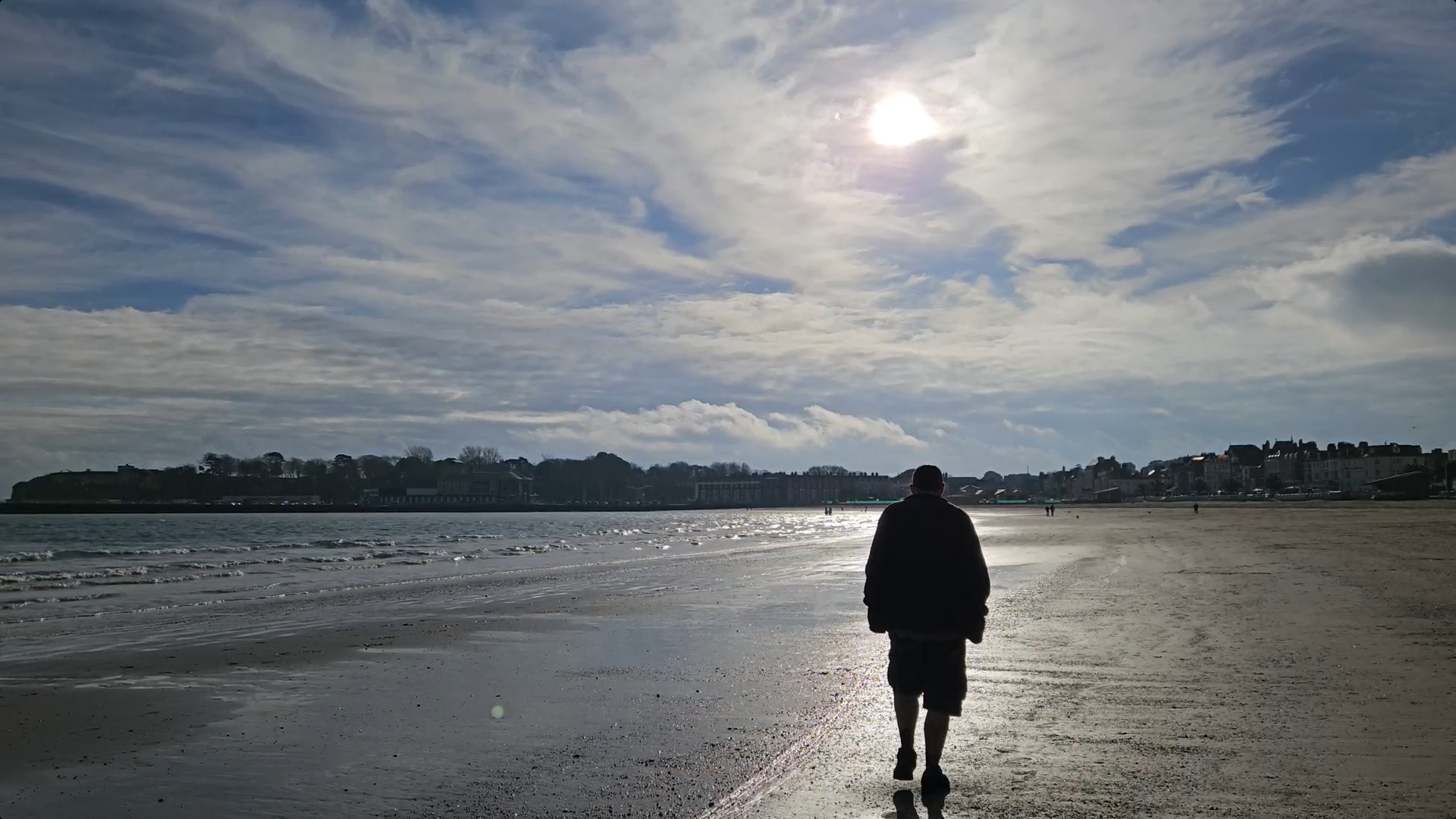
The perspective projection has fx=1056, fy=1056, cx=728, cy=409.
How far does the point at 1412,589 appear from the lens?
17328mm

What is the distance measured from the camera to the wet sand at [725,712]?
6246 millimetres

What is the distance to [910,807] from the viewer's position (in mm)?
5859

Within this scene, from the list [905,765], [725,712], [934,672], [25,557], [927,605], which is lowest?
[725,712]

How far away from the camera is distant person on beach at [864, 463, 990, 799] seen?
6.46m

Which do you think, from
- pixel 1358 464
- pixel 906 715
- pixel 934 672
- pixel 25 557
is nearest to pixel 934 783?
pixel 906 715

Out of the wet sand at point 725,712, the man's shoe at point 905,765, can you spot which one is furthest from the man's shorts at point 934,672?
the wet sand at point 725,712

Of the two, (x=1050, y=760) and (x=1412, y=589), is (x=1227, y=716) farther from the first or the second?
(x=1412, y=589)

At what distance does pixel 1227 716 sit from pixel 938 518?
329 cm

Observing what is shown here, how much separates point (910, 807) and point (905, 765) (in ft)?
1.88

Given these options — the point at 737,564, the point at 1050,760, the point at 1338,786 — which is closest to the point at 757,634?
the point at 1050,760

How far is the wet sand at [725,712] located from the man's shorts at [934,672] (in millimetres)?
503

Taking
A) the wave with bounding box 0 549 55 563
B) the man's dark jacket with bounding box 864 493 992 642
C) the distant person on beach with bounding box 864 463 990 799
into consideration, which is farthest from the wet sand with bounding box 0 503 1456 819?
the wave with bounding box 0 549 55 563

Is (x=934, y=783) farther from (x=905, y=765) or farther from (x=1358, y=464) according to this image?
(x=1358, y=464)

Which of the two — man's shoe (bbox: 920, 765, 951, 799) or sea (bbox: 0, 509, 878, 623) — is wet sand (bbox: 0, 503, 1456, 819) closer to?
man's shoe (bbox: 920, 765, 951, 799)
